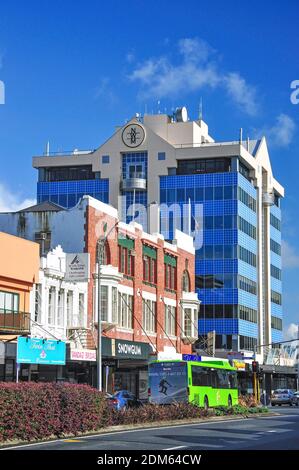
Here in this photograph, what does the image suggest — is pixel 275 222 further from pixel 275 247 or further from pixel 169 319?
pixel 169 319

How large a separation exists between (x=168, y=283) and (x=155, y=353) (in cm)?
936

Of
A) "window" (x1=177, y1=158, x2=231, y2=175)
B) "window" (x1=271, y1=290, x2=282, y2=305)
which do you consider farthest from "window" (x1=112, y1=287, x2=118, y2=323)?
"window" (x1=271, y1=290, x2=282, y2=305)

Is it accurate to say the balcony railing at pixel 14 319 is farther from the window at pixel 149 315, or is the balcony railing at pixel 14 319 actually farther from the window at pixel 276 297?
the window at pixel 276 297

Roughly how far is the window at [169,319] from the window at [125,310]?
22.3 feet

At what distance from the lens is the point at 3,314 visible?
Result: 41469mm

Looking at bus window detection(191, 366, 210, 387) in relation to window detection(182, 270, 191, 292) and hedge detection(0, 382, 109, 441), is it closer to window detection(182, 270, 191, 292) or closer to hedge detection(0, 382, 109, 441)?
hedge detection(0, 382, 109, 441)

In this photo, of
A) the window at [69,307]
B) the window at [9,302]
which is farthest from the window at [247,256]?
the window at [9,302]

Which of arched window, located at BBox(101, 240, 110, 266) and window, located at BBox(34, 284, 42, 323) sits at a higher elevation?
arched window, located at BBox(101, 240, 110, 266)

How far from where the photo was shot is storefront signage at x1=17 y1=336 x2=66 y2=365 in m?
38.9

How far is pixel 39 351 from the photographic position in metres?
40.3

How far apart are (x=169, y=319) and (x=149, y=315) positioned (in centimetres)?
409

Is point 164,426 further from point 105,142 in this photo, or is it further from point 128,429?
point 105,142

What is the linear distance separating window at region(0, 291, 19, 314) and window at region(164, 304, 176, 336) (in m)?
21.5
